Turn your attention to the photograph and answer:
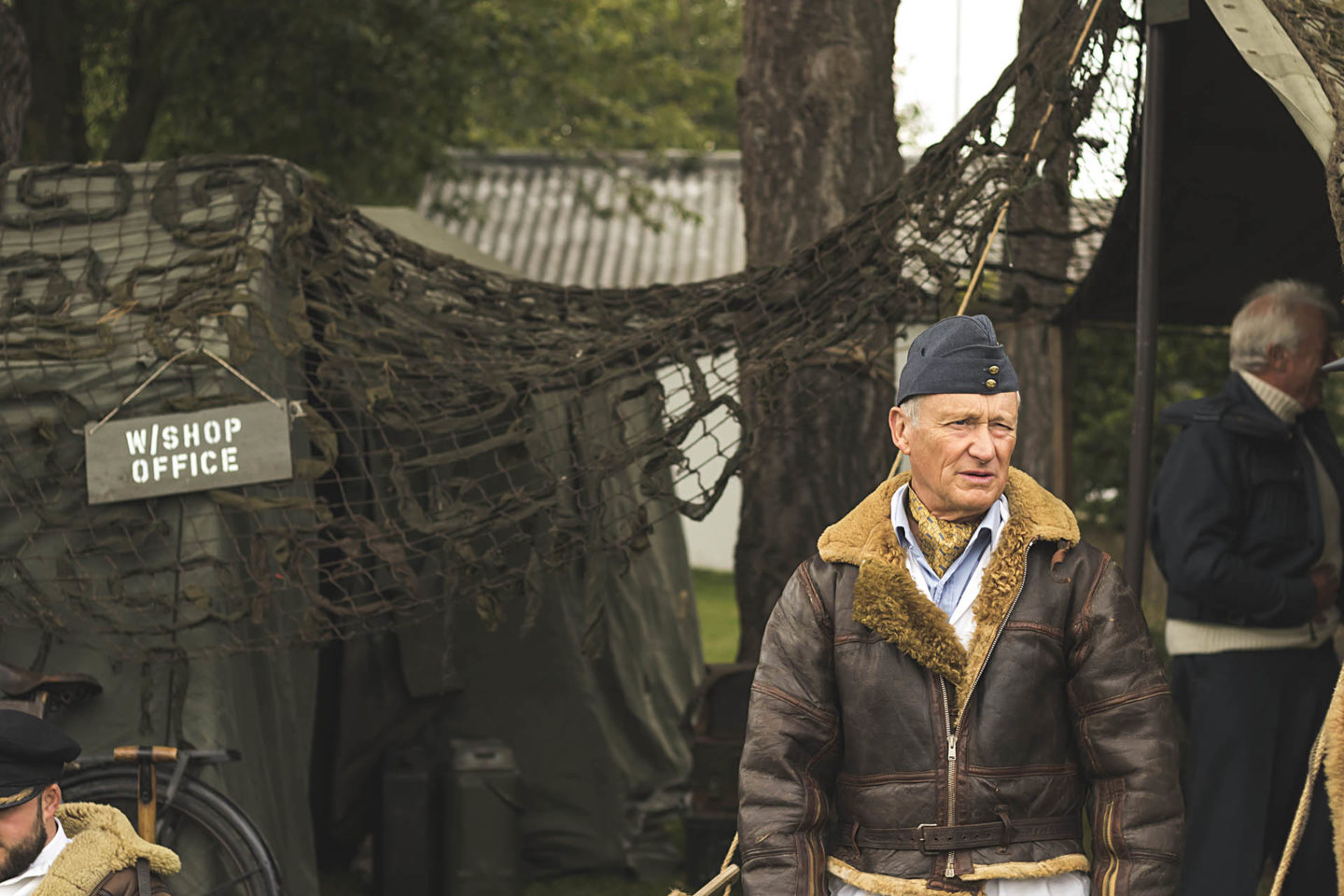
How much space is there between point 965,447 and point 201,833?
8.15 feet

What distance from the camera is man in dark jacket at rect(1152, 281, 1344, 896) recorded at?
376 cm

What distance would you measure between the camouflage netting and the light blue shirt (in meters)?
1.45

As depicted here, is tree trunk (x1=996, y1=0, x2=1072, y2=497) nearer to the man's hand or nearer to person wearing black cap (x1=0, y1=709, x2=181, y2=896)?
the man's hand

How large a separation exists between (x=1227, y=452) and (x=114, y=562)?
2.85m

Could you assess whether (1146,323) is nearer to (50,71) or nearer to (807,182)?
(807,182)

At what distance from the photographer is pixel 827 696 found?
2.44 meters

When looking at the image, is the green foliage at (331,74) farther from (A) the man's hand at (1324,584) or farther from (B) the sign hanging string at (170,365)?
(A) the man's hand at (1324,584)

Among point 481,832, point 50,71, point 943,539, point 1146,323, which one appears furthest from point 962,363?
point 50,71

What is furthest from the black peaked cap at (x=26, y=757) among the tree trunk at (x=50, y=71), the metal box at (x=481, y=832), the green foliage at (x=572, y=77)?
the green foliage at (x=572, y=77)

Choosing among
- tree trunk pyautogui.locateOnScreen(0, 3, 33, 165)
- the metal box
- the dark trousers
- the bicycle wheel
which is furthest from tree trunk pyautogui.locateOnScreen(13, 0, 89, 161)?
the dark trousers

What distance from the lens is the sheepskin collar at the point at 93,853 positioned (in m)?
3.00

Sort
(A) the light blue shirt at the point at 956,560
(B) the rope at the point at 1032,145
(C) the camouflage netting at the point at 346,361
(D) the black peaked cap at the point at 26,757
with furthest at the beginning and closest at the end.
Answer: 1. (C) the camouflage netting at the point at 346,361
2. (B) the rope at the point at 1032,145
3. (D) the black peaked cap at the point at 26,757
4. (A) the light blue shirt at the point at 956,560

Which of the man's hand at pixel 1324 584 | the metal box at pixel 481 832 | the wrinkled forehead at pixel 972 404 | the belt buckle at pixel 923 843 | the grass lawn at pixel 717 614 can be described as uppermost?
the wrinkled forehead at pixel 972 404

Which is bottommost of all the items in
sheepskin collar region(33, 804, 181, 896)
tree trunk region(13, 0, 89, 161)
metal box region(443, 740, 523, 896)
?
metal box region(443, 740, 523, 896)
